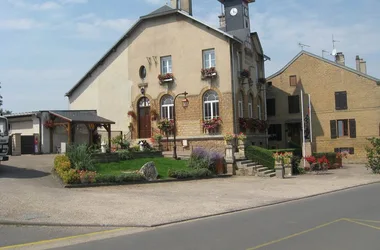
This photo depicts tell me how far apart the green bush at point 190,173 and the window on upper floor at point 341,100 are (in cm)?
1880

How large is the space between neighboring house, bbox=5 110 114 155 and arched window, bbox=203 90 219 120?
659cm

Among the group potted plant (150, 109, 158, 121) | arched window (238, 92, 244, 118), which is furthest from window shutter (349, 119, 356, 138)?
potted plant (150, 109, 158, 121)

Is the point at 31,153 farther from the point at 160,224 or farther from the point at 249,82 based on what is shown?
the point at 160,224

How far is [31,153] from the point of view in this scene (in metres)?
25.9

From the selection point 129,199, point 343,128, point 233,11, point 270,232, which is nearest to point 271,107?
point 343,128

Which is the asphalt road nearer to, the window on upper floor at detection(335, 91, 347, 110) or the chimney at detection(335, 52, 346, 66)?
the window on upper floor at detection(335, 91, 347, 110)

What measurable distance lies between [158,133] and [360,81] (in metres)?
17.9

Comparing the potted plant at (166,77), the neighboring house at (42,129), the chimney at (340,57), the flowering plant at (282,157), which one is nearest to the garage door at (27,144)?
the neighboring house at (42,129)

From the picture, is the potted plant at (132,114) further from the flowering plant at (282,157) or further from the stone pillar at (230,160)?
the flowering plant at (282,157)

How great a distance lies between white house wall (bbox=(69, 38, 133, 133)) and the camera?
103ft

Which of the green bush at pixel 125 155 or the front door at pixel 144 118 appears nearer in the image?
the green bush at pixel 125 155

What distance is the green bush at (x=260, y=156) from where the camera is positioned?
979 inches

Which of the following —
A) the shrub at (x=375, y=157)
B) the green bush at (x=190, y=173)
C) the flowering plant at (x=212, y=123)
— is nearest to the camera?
the green bush at (x=190, y=173)

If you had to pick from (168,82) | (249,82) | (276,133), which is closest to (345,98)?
(276,133)
